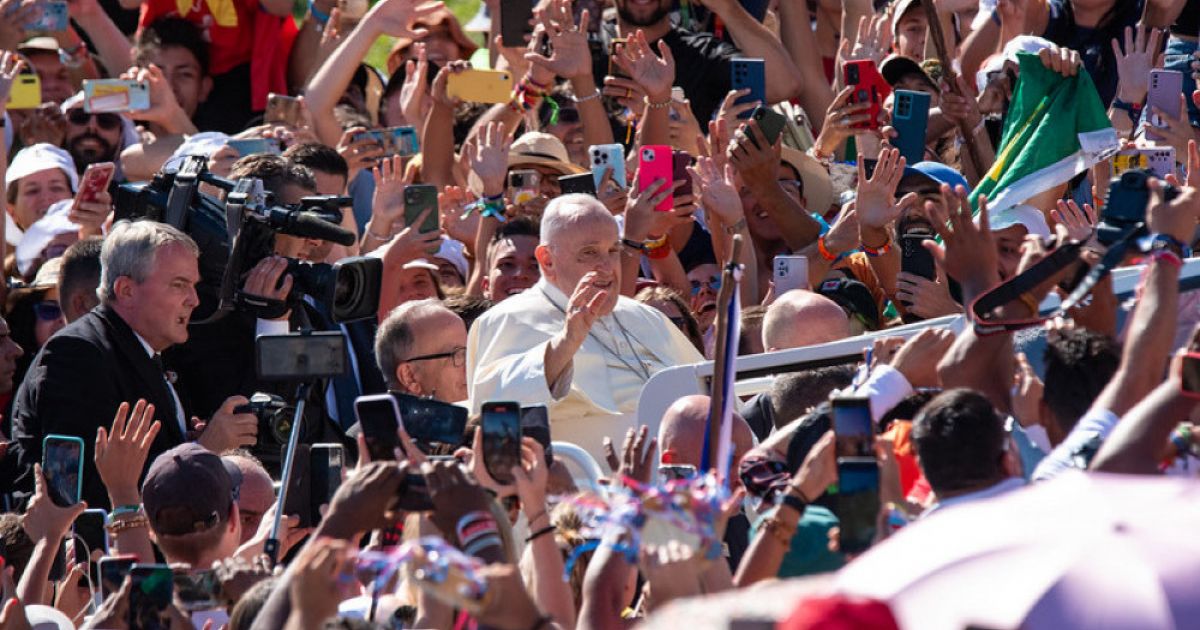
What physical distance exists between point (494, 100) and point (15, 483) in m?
3.15

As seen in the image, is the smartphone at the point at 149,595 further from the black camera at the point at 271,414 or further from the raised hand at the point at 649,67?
the raised hand at the point at 649,67

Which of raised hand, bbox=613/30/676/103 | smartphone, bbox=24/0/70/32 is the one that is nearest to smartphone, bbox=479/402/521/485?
raised hand, bbox=613/30/676/103

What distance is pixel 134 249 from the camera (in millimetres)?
6527

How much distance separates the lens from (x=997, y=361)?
4891 mm

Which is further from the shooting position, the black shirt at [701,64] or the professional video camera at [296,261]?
the black shirt at [701,64]

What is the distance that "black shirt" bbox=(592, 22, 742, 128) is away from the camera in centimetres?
895

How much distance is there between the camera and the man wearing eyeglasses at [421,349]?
22.0 feet

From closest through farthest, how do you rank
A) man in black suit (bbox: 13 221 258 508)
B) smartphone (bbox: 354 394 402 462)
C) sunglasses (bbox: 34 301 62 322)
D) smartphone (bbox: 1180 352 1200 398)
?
smartphone (bbox: 1180 352 1200 398) < smartphone (bbox: 354 394 402 462) < man in black suit (bbox: 13 221 258 508) < sunglasses (bbox: 34 301 62 322)

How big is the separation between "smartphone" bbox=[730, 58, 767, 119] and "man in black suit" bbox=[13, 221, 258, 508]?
267cm

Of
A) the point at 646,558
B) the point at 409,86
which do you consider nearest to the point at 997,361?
the point at 646,558

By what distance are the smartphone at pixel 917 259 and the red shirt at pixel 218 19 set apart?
429cm

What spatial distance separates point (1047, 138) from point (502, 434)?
3925 mm

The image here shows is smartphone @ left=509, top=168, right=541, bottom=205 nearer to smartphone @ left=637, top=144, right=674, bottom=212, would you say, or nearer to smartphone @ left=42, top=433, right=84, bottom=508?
smartphone @ left=637, top=144, right=674, bottom=212

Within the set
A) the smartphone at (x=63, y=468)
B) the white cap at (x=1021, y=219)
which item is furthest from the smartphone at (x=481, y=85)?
the smartphone at (x=63, y=468)
